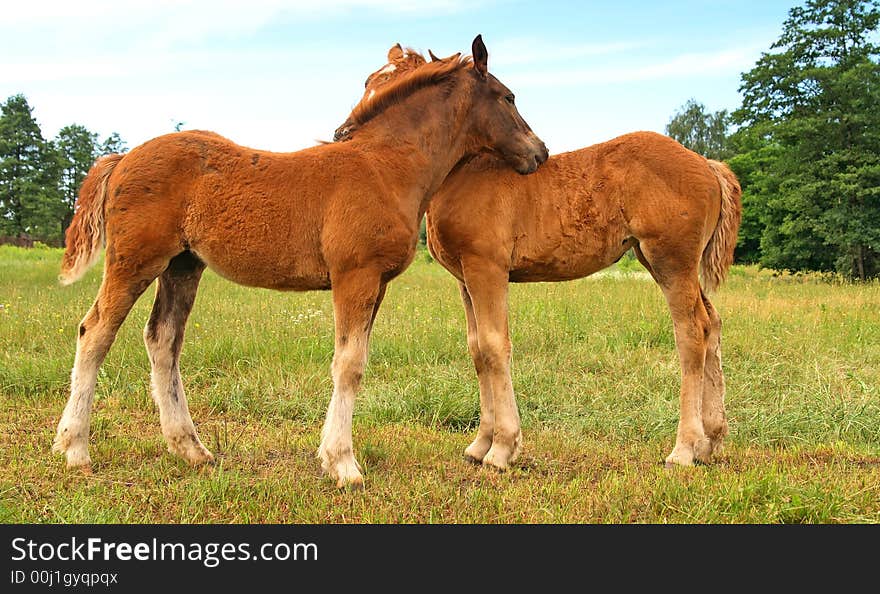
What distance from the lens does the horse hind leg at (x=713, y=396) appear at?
17.9ft

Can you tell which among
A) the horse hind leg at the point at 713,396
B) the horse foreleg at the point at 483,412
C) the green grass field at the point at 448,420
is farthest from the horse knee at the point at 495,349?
the horse hind leg at the point at 713,396

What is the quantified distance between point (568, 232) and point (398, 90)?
171cm

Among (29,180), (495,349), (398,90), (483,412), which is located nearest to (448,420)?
(483,412)

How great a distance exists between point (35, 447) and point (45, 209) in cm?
5120

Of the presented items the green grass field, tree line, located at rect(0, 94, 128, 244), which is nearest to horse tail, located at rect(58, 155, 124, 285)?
the green grass field

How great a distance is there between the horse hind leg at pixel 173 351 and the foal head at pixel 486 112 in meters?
1.62

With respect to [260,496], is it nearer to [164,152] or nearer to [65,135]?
[164,152]

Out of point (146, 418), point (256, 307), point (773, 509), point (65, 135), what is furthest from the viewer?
point (65, 135)

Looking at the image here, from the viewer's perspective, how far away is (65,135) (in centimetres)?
5897

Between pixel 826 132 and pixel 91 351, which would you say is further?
pixel 826 132

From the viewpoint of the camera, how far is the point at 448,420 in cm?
656

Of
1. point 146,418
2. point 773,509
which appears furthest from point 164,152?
point 773,509

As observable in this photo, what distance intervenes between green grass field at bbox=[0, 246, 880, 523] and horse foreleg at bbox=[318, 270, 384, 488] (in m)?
0.19

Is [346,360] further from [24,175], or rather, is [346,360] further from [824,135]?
[24,175]
